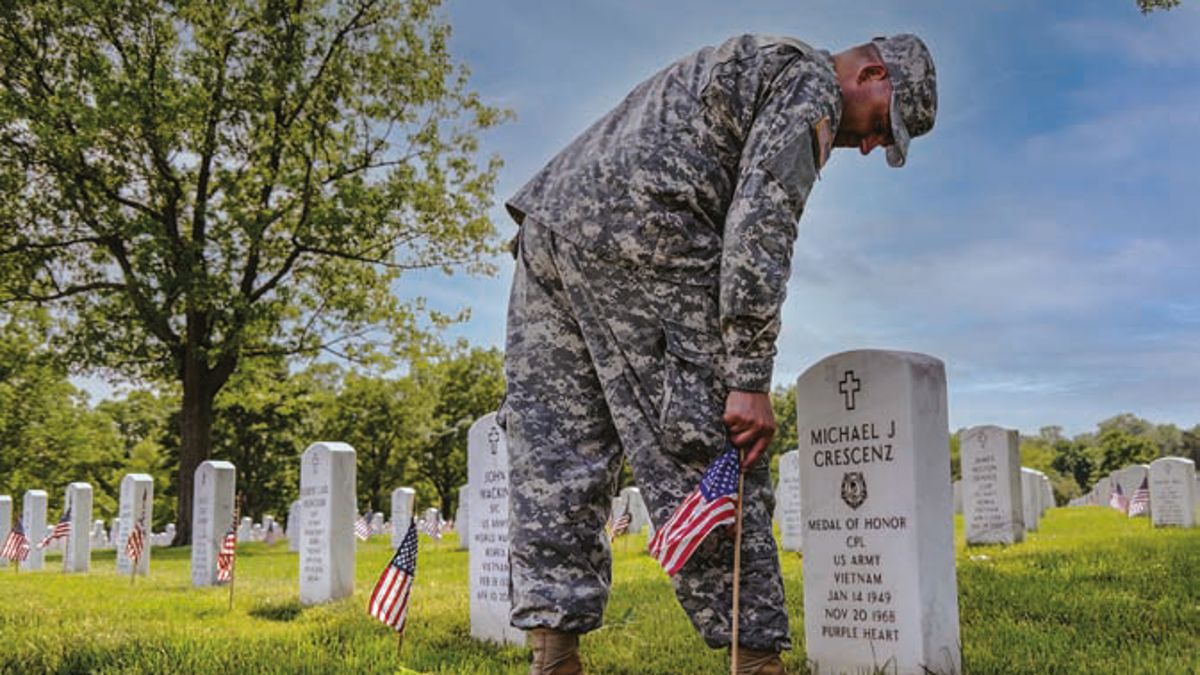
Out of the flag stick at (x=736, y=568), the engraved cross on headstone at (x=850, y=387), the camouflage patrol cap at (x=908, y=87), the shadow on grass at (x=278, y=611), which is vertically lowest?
the shadow on grass at (x=278, y=611)

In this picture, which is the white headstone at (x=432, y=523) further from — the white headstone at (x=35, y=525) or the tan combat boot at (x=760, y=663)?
the tan combat boot at (x=760, y=663)

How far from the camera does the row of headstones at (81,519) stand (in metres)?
14.7

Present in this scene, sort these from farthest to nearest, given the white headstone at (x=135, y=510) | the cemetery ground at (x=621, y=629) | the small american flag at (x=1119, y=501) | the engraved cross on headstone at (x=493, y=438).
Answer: the small american flag at (x=1119, y=501) → the white headstone at (x=135, y=510) → the engraved cross on headstone at (x=493, y=438) → the cemetery ground at (x=621, y=629)

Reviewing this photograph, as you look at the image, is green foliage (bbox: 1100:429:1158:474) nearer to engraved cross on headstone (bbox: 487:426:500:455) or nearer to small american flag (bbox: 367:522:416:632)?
engraved cross on headstone (bbox: 487:426:500:455)

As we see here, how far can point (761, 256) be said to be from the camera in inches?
112

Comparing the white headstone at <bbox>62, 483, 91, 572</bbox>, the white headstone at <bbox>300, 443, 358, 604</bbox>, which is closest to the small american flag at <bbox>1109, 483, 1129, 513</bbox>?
the white headstone at <bbox>300, 443, 358, 604</bbox>

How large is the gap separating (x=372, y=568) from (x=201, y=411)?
938cm

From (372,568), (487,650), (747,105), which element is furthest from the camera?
(372,568)

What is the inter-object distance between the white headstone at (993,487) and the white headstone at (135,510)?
11.5 m

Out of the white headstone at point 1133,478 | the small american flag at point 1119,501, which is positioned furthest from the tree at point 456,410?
the white headstone at point 1133,478

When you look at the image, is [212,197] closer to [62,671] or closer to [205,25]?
[205,25]

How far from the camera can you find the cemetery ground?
15.1 ft

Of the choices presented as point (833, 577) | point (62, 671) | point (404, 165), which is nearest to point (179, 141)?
point (404, 165)

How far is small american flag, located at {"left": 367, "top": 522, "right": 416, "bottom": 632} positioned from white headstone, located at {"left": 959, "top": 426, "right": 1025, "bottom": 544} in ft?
33.1
